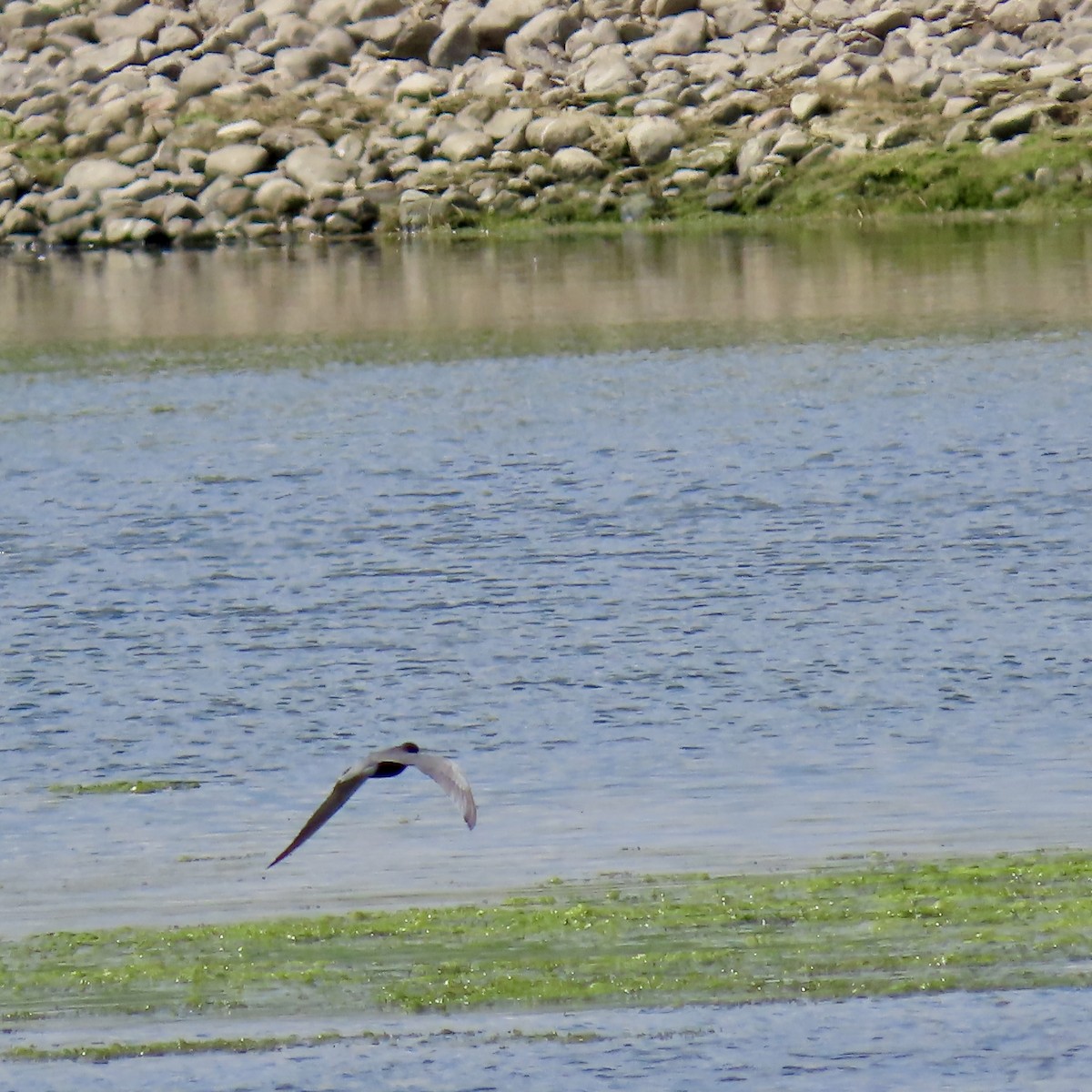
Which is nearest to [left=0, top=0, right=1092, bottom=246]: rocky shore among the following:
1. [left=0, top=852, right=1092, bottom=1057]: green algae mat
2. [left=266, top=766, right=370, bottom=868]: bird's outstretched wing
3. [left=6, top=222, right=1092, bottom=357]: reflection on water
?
[left=6, top=222, right=1092, bottom=357]: reflection on water

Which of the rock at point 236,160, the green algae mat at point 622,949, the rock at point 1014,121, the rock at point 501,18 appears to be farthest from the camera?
the rock at point 501,18

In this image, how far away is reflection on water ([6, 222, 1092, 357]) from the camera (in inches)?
1305

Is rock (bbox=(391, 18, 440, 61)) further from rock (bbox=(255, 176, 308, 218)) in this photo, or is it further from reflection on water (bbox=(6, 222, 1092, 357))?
reflection on water (bbox=(6, 222, 1092, 357))

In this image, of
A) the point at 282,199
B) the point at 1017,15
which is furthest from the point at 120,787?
the point at 1017,15

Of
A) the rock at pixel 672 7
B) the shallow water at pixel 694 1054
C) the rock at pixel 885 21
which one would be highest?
the rock at pixel 672 7

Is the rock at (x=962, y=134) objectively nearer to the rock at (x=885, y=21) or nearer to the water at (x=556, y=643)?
the rock at (x=885, y=21)

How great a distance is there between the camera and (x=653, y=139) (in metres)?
51.0

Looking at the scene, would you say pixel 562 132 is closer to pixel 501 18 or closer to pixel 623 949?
pixel 501 18

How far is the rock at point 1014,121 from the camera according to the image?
4862cm

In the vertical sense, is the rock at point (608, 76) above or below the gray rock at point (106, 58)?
below

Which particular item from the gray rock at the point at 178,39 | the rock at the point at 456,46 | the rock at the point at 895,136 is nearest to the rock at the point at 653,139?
the rock at the point at 895,136

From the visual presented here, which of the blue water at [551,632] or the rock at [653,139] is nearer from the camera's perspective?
the blue water at [551,632]

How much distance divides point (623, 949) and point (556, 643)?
5974 millimetres

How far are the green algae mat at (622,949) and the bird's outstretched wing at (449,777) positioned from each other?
941 mm
